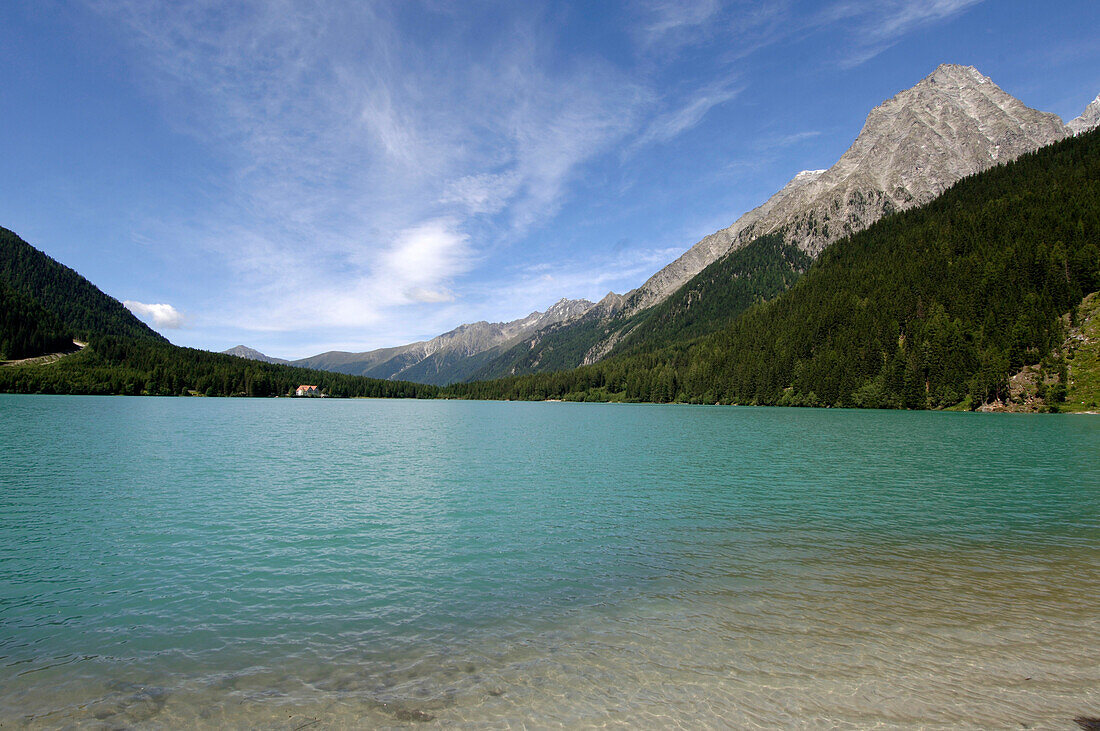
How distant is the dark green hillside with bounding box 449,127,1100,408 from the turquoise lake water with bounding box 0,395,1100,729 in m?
110

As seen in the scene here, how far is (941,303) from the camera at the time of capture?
134000 mm

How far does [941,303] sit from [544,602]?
164 m

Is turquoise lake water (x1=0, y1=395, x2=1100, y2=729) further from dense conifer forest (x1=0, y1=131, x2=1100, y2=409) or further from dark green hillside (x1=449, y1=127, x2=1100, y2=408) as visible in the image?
dark green hillside (x1=449, y1=127, x2=1100, y2=408)

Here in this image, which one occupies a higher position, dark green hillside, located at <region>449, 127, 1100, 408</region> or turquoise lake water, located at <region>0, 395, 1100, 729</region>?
dark green hillside, located at <region>449, 127, 1100, 408</region>

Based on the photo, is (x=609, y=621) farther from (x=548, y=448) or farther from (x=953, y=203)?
(x=953, y=203)

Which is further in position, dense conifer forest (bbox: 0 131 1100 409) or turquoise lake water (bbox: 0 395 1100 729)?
dense conifer forest (bbox: 0 131 1100 409)

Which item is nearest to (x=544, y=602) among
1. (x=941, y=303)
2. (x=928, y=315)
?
(x=941, y=303)

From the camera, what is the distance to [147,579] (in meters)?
14.3

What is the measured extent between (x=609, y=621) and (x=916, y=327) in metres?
159

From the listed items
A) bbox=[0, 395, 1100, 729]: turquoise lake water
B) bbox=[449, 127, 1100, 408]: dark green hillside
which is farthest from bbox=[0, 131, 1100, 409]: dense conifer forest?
bbox=[0, 395, 1100, 729]: turquoise lake water

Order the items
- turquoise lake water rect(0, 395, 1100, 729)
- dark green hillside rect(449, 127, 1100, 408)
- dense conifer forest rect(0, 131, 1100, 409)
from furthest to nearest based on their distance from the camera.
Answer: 1. dark green hillside rect(449, 127, 1100, 408)
2. dense conifer forest rect(0, 131, 1100, 409)
3. turquoise lake water rect(0, 395, 1100, 729)

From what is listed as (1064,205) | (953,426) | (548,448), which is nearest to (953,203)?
(1064,205)

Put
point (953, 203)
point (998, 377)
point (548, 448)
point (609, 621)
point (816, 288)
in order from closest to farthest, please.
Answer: point (609, 621) < point (548, 448) < point (998, 377) < point (953, 203) < point (816, 288)

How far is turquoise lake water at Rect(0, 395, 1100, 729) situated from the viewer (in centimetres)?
813
